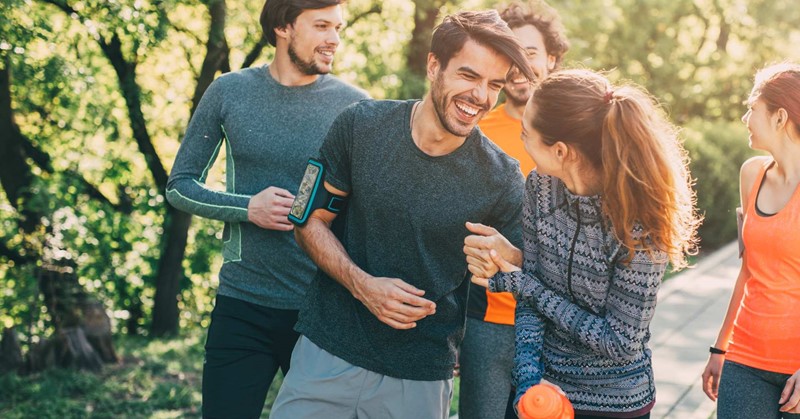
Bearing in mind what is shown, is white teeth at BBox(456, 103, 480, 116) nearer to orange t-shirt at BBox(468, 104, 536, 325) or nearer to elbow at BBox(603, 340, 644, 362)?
orange t-shirt at BBox(468, 104, 536, 325)

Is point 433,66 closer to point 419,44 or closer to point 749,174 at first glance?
point 749,174

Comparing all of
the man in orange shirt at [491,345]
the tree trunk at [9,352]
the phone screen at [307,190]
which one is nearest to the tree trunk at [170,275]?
the tree trunk at [9,352]

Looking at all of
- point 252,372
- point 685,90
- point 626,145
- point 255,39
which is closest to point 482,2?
point 255,39

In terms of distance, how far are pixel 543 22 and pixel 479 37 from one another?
1165 mm

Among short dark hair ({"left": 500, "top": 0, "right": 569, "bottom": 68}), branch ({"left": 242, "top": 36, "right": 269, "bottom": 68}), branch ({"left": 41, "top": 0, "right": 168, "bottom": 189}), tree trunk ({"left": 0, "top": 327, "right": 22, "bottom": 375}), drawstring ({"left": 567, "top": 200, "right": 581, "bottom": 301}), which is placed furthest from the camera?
branch ({"left": 242, "top": 36, "right": 269, "bottom": 68})

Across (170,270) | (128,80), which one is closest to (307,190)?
(128,80)

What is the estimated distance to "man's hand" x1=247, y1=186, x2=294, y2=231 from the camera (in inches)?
138

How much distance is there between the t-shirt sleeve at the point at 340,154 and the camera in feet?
9.98

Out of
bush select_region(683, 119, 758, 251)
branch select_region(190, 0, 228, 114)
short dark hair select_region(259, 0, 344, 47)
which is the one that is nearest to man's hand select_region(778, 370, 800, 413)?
short dark hair select_region(259, 0, 344, 47)

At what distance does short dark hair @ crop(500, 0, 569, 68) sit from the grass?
120 inches

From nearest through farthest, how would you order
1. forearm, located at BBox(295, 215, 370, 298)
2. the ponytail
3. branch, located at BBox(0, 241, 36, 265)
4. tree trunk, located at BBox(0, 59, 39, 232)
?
the ponytail, forearm, located at BBox(295, 215, 370, 298), branch, located at BBox(0, 241, 36, 265), tree trunk, located at BBox(0, 59, 39, 232)

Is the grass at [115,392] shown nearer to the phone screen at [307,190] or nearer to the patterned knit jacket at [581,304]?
the phone screen at [307,190]

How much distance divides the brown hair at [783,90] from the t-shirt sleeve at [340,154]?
1399mm

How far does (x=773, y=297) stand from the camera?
3166 mm
